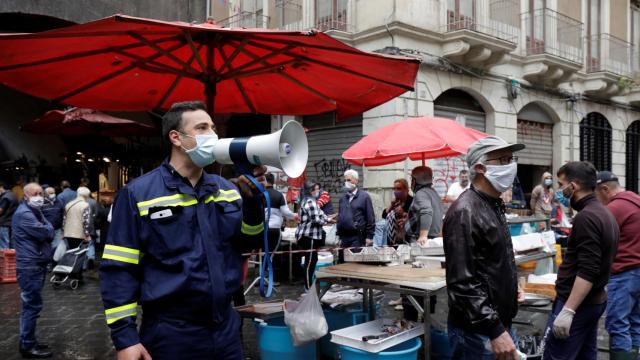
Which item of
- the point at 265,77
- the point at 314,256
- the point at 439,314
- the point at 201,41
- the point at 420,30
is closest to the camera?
the point at 201,41

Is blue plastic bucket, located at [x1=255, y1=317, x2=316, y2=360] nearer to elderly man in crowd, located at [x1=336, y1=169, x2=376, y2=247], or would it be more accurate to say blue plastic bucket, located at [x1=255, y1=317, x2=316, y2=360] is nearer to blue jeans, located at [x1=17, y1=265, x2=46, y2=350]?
blue jeans, located at [x1=17, y1=265, x2=46, y2=350]

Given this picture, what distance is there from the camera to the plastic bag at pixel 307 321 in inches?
164

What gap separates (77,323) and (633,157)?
2078 centimetres

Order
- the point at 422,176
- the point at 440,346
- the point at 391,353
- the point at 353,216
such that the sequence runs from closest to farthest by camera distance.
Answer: the point at 391,353 → the point at 440,346 → the point at 422,176 → the point at 353,216

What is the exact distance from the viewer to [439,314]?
7.05m

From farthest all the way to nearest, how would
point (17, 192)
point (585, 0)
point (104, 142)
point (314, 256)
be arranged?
point (585, 0), point (104, 142), point (17, 192), point (314, 256)

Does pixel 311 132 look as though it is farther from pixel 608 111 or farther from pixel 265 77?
pixel 608 111

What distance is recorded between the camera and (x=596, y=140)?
18.3 meters

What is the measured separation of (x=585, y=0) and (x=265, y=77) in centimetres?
1678

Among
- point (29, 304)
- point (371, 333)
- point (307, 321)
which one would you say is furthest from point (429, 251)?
point (29, 304)

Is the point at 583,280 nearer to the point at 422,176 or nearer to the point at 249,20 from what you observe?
the point at 422,176

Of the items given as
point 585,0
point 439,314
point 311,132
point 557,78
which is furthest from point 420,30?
point 585,0

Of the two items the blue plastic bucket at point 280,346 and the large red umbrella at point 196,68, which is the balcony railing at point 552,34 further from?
the blue plastic bucket at point 280,346

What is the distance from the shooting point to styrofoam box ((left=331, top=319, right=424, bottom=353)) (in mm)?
3995
